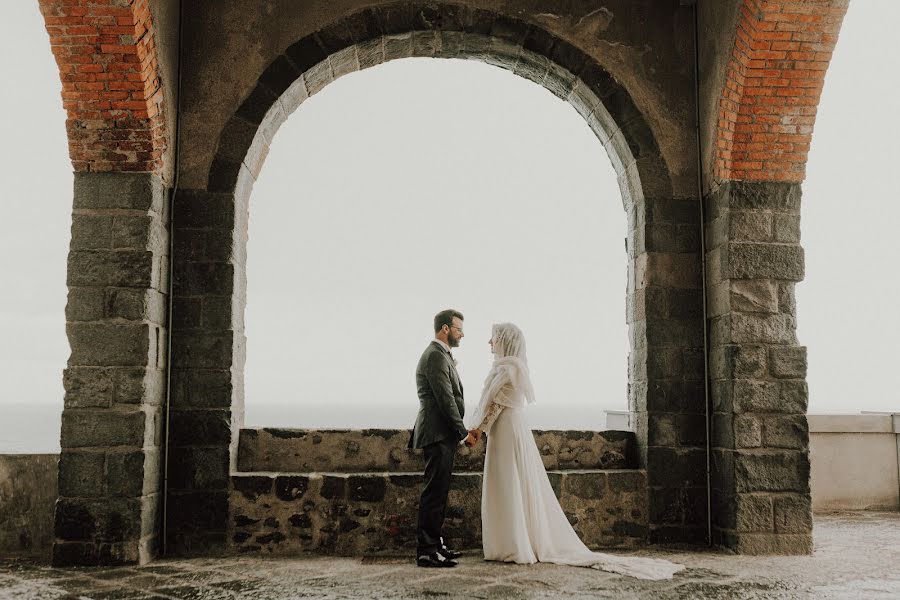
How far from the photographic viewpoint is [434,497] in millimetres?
4812

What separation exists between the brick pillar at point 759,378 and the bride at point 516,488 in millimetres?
803

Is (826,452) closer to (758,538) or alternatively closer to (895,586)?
(758,538)

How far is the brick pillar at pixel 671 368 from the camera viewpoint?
5.45 m

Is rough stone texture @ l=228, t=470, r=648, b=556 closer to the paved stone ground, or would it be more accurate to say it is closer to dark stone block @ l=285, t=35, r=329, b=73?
the paved stone ground

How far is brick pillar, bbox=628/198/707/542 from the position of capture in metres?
5.45

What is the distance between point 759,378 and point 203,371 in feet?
12.1

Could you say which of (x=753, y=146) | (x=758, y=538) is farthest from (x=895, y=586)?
(x=753, y=146)

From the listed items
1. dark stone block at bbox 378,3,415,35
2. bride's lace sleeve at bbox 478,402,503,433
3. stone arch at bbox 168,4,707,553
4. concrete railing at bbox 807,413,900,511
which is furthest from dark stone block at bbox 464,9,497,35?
concrete railing at bbox 807,413,900,511

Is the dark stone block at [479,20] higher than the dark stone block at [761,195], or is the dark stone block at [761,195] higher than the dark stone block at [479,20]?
the dark stone block at [479,20]

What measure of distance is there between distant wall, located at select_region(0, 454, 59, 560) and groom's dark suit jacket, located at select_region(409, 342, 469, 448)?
7.91 feet

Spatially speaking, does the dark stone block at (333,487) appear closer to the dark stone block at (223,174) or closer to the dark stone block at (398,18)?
the dark stone block at (223,174)

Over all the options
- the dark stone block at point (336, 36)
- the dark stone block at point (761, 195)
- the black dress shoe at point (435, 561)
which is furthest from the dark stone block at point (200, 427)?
the dark stone block at point (761, 195)

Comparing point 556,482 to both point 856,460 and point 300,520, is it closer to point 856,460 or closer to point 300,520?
point 300,520

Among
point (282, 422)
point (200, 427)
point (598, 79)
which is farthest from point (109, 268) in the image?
point (282, 422)
